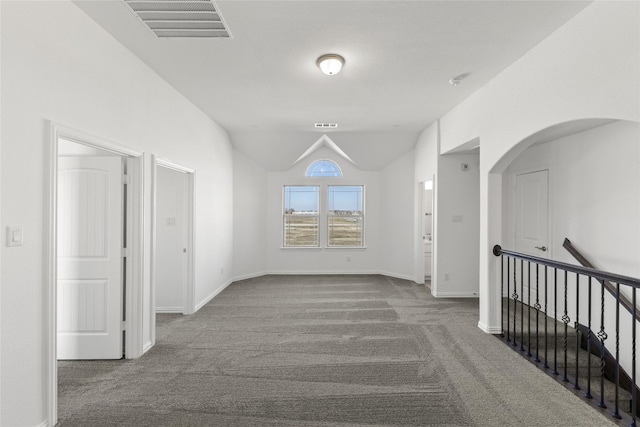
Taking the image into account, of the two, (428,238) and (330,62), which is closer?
(330,62)

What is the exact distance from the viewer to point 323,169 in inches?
288

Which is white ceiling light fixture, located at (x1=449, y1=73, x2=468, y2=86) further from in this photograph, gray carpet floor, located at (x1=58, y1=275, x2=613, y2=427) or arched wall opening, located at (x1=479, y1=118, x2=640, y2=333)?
gray carpet floor, located at (x1=58, y1=275, x2=613, y2=427)

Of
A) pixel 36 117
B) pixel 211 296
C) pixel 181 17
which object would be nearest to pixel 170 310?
pixel 211 296

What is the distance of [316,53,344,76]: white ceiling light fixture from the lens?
300 centimetres

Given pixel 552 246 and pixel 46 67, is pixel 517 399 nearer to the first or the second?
pixel 552 246

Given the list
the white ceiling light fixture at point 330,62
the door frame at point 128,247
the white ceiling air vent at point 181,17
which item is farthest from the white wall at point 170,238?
the white ceiling light fixture at point 330,62

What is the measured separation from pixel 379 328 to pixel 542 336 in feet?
6.02

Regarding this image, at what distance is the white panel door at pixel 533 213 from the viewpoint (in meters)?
4.46

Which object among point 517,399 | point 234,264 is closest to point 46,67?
point 517,399

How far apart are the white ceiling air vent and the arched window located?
469 centimetres

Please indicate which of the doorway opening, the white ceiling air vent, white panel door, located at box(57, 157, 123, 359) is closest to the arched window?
the doorway opening

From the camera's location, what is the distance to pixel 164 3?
2.24 m

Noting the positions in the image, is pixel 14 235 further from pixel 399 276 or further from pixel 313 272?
pixel 399 276

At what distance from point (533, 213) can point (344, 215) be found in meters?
3.69
